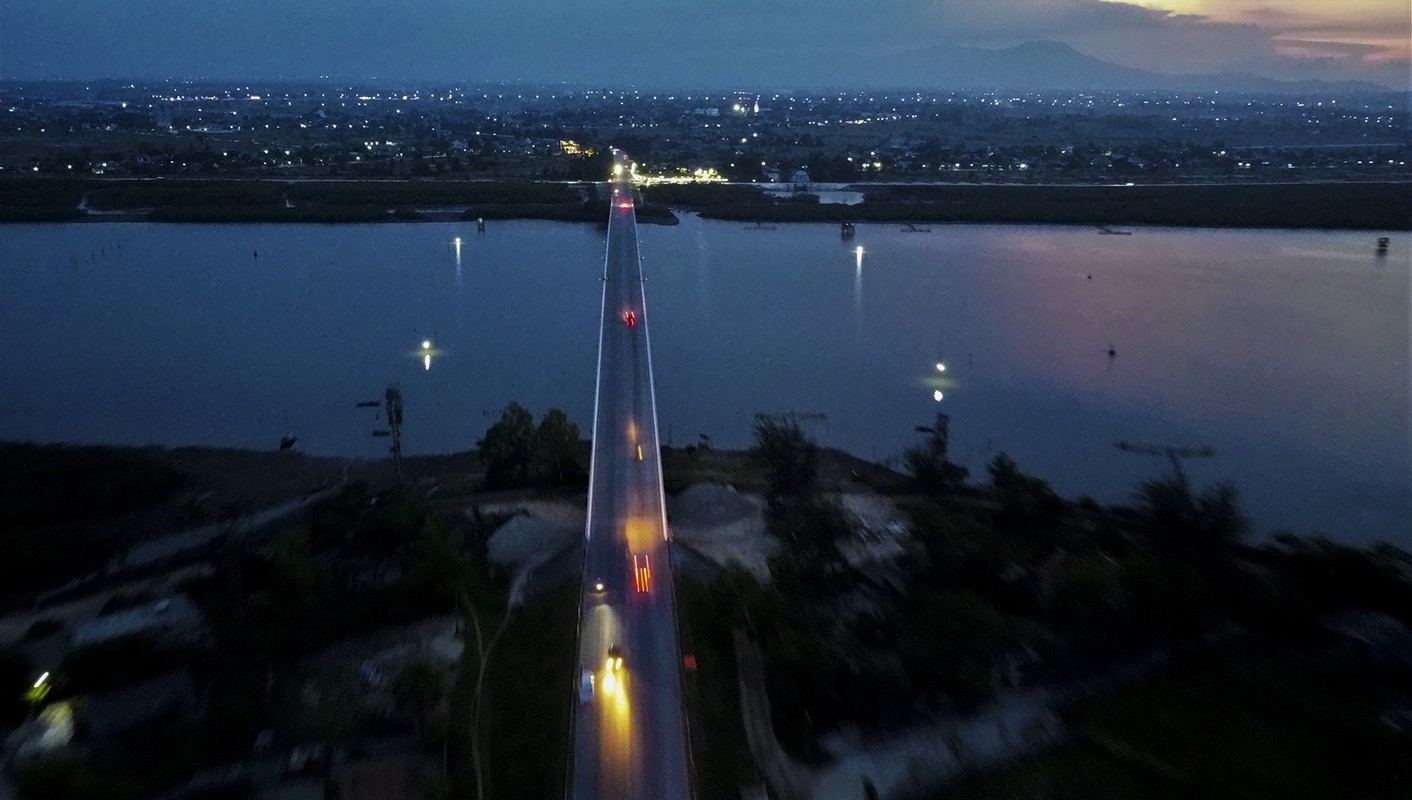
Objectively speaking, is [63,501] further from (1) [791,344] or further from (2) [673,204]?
(2) [673,204]

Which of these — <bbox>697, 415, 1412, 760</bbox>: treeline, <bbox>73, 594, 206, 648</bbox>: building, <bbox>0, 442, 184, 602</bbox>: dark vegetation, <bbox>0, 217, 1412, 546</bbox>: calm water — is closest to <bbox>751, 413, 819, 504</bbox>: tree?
<bbox>697, 415, 1412, 760</bbox>: treeline

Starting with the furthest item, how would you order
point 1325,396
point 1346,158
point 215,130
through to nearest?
point 215,130 → point 1346,158 → point 1325,396

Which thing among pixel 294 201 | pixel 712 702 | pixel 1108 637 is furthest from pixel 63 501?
pixel 294 201

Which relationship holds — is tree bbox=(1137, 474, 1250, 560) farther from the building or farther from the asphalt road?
the building

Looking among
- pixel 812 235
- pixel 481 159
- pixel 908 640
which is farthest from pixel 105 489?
pixel 481 159

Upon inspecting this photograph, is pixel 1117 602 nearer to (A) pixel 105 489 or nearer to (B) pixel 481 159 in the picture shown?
(A) pixel 105 489

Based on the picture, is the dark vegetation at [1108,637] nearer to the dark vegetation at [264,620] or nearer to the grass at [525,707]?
the grass at [525,707]
